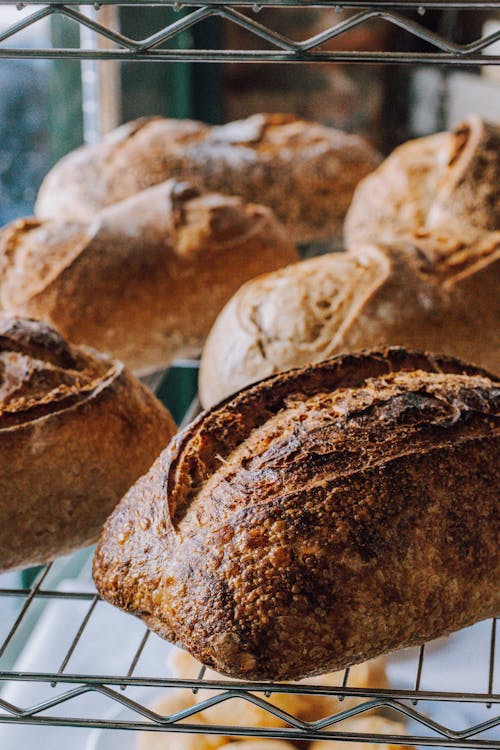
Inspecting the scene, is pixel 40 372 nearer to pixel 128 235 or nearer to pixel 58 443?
pixel 58 443

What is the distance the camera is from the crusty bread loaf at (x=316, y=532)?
30.7 inches

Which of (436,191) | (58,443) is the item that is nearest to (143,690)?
(58,443)

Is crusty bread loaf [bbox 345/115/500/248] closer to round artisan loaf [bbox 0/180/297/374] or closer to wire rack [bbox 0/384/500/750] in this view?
round artisan loaf [bbox 0/180/297/374]

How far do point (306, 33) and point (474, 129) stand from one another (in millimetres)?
1190

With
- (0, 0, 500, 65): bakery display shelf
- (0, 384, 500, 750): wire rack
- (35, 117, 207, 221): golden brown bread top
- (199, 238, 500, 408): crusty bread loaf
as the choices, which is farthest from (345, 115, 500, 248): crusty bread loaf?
(0, 0, 500, 65): bakery display shelf

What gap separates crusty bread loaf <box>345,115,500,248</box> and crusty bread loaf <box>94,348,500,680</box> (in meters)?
0.64

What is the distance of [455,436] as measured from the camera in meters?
0.87

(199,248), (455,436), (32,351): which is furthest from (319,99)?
(455,436)

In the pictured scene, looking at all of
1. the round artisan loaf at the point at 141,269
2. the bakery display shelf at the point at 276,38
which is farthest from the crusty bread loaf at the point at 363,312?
the bakery display shelf at the point at 276,38

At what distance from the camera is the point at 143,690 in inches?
44.9

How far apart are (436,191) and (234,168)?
436 millimetres

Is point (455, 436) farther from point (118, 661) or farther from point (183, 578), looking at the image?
point (118, 661)

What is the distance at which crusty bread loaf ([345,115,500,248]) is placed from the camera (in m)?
1.67

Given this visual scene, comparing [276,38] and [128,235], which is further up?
[276,38]
